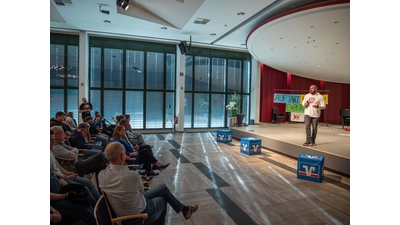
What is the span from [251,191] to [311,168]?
4.11 ft

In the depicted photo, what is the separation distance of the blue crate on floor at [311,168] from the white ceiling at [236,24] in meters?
3.06

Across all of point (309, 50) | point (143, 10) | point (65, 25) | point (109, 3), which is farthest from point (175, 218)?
point (65, 25)


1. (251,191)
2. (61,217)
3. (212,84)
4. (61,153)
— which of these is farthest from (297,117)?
(61,217)

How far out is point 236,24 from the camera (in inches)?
303

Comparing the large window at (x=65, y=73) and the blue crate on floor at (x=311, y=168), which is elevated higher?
the large window at (x=65, y=73)

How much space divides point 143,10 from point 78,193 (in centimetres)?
631

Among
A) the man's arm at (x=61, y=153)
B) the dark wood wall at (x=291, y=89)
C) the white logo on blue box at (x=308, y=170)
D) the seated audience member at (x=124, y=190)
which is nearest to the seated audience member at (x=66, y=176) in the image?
the man's arm at (x=61, y=153)

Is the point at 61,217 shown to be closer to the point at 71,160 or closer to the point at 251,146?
the point at 71,160

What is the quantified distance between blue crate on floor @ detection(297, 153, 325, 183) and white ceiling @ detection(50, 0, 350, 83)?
306 centimetres

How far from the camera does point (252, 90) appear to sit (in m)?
12.3

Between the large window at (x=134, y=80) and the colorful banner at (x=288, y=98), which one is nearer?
the large window at (x=134, y=80)

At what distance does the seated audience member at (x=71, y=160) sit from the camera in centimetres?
302

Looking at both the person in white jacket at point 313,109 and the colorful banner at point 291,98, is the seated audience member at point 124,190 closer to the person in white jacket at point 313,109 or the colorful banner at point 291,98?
the person in white jacket at point 313,109
